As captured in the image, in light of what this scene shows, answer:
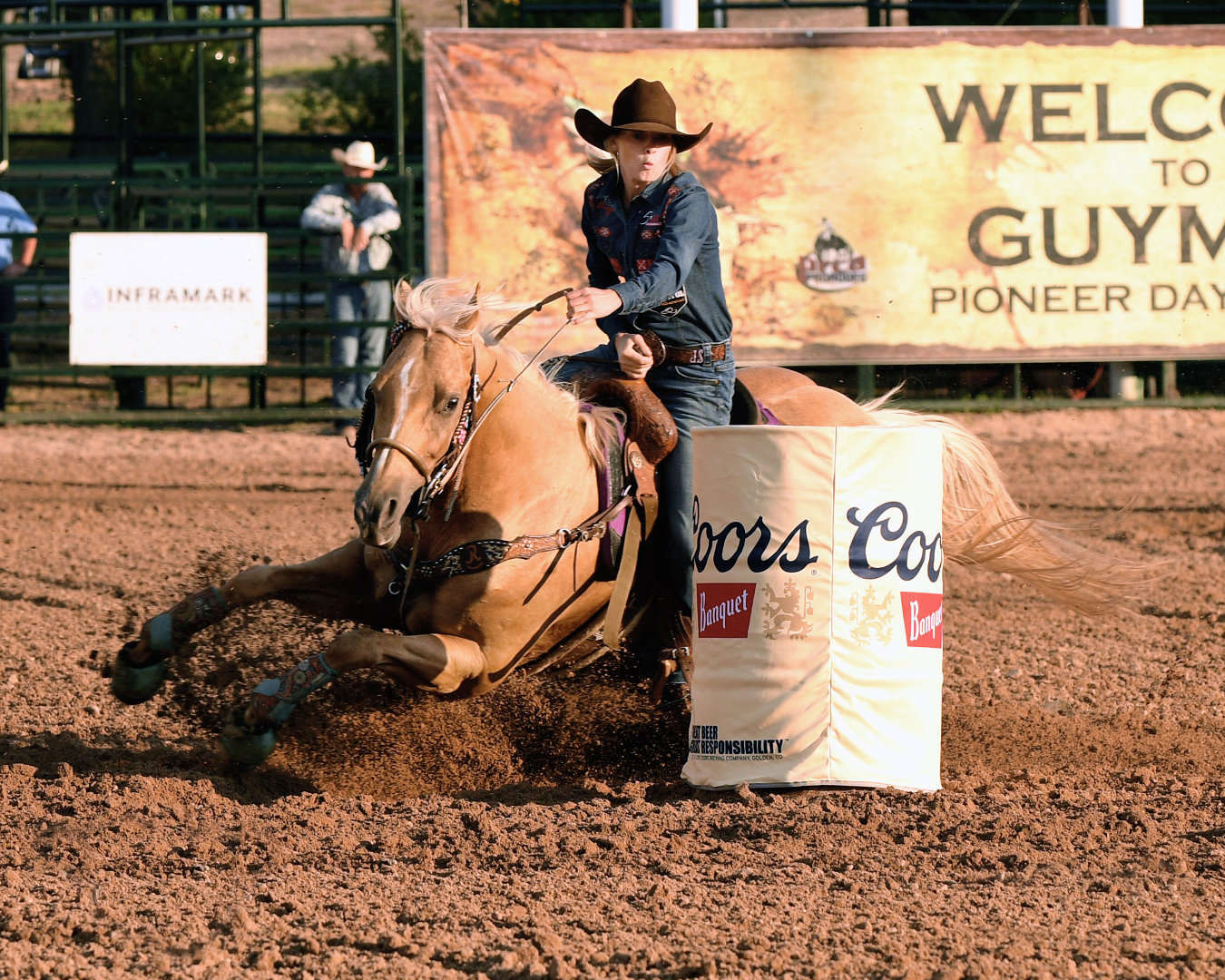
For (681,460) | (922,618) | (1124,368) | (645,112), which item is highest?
(645,112)

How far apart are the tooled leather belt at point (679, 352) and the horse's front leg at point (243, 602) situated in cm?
111

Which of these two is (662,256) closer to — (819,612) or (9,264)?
(819,612)

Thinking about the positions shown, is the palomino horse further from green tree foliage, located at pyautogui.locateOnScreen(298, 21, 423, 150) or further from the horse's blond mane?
green tree foliage, located at pyautogui.locateOnScreen(298, 21, 423, 150)

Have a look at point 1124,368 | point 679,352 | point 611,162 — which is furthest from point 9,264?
point 679,352

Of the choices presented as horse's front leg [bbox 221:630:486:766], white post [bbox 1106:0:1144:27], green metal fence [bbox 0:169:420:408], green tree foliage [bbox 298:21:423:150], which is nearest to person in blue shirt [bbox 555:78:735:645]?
horse's front leg [bbox 221:630:486:766]

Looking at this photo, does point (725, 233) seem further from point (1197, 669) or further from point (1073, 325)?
point (1197, 669)

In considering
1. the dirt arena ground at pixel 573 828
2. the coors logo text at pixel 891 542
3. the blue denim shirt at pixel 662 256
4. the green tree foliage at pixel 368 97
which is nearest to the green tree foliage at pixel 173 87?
the green tree foliage at pixel 368 97

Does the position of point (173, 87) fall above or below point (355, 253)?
above

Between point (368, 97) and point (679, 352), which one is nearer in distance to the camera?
point (679, 352)

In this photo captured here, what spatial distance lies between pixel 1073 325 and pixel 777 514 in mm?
8286

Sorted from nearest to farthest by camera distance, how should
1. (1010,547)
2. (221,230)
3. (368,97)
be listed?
(1010,547)
(221,230)
(368,97)

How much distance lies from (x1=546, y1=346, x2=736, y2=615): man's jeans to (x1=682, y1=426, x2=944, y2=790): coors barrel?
0.54m

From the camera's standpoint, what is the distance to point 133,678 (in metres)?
5.11

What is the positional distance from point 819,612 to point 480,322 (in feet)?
4.27
